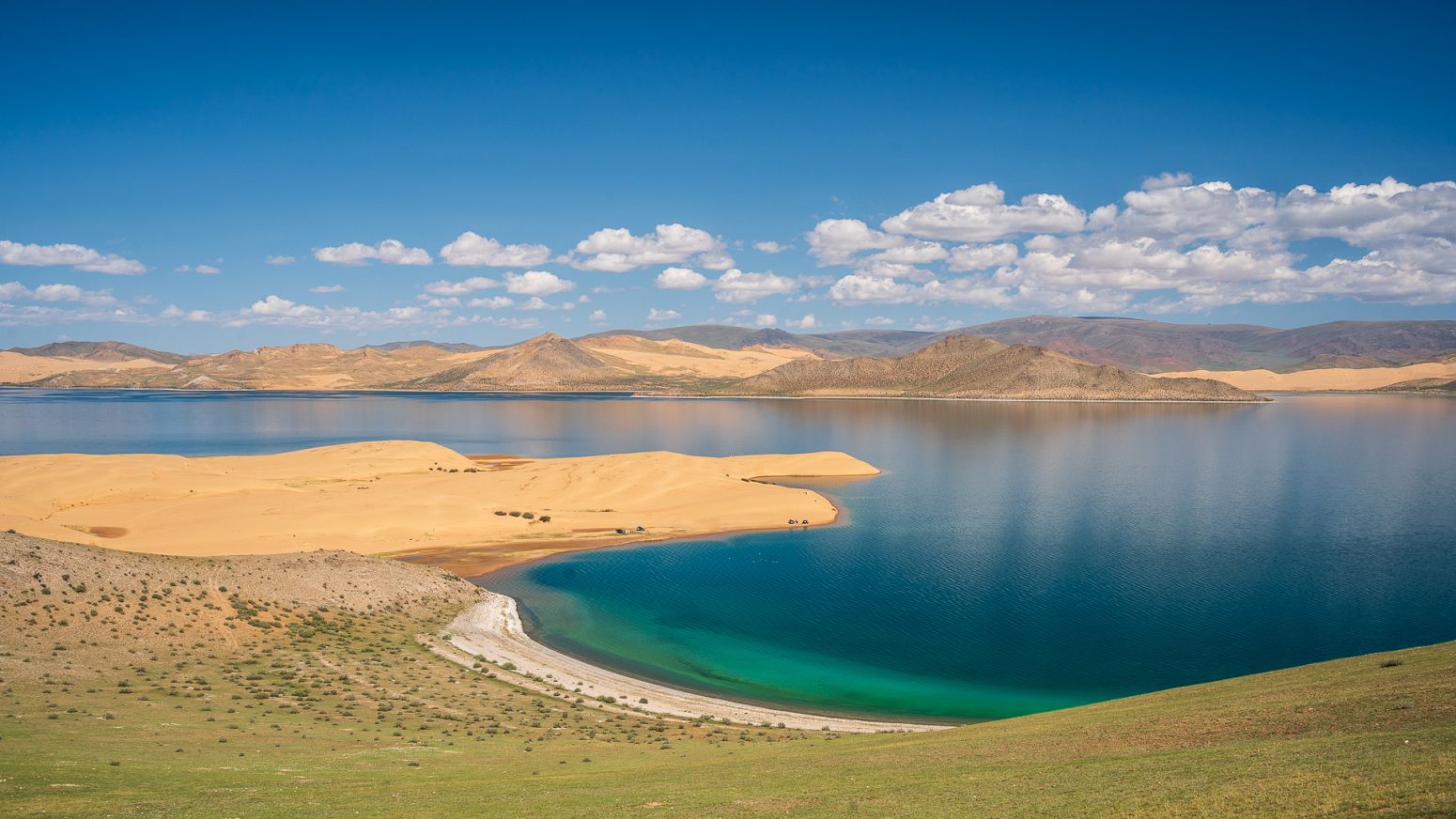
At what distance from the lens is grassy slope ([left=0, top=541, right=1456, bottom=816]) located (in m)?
14.5

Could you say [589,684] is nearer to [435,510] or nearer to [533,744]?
[533,744]

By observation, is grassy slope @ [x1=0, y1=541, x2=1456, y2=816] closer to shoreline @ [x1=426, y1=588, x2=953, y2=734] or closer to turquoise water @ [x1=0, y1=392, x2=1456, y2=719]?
shoreline @ [x1=426, y1=588, x2=953, y2=734]

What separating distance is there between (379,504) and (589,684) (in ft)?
142

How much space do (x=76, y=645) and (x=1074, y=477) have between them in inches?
3635

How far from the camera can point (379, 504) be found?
69.4 m

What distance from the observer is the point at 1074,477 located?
95312 mm

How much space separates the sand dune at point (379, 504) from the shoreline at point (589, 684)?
16947 millimetres

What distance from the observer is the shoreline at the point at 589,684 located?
29766mm

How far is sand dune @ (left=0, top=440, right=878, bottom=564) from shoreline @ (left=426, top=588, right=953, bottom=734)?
16.9 metres

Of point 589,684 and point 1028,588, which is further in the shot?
point 1028,588

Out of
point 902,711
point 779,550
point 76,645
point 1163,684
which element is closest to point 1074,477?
point 779,550

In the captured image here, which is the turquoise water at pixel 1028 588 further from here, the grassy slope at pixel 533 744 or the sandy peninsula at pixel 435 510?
the grassy slope at pixel 533 744

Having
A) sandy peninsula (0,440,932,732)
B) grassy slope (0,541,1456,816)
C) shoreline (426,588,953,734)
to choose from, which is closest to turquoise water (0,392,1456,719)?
shoreline (426,588,953,734)

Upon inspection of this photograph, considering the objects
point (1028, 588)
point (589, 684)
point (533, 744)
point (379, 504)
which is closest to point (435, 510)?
point (379, 504)
